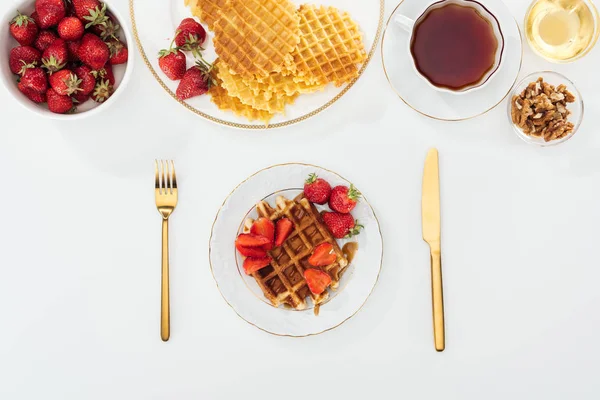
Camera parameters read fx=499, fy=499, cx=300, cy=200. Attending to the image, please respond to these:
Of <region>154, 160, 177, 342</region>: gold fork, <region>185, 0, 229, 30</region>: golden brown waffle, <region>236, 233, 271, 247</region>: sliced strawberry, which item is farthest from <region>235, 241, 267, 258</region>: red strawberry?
<region>185, 0, 229, 30</region>: golden brown waffle

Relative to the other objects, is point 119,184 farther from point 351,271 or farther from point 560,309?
point 560,309

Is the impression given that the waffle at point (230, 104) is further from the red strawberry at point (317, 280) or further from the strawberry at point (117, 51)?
the red strawberry at point (317, 280)

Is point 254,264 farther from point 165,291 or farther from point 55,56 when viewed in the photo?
point 55,56

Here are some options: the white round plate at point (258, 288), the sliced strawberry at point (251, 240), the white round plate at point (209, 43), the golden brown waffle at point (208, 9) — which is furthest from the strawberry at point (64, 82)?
the sliced strawberry at point (251, 240)

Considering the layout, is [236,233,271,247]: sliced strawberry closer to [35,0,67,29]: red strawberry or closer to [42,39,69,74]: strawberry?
[42,39,69,74]: strawberry

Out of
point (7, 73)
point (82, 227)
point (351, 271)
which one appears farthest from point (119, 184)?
point (351, 271)

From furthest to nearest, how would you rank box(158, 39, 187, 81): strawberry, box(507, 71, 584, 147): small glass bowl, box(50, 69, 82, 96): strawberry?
box(507, 71, 584, 147): small glass bowl
box(158, 39, 187, 81): strawberry
box(50, 69, 82, 96): strawberry
